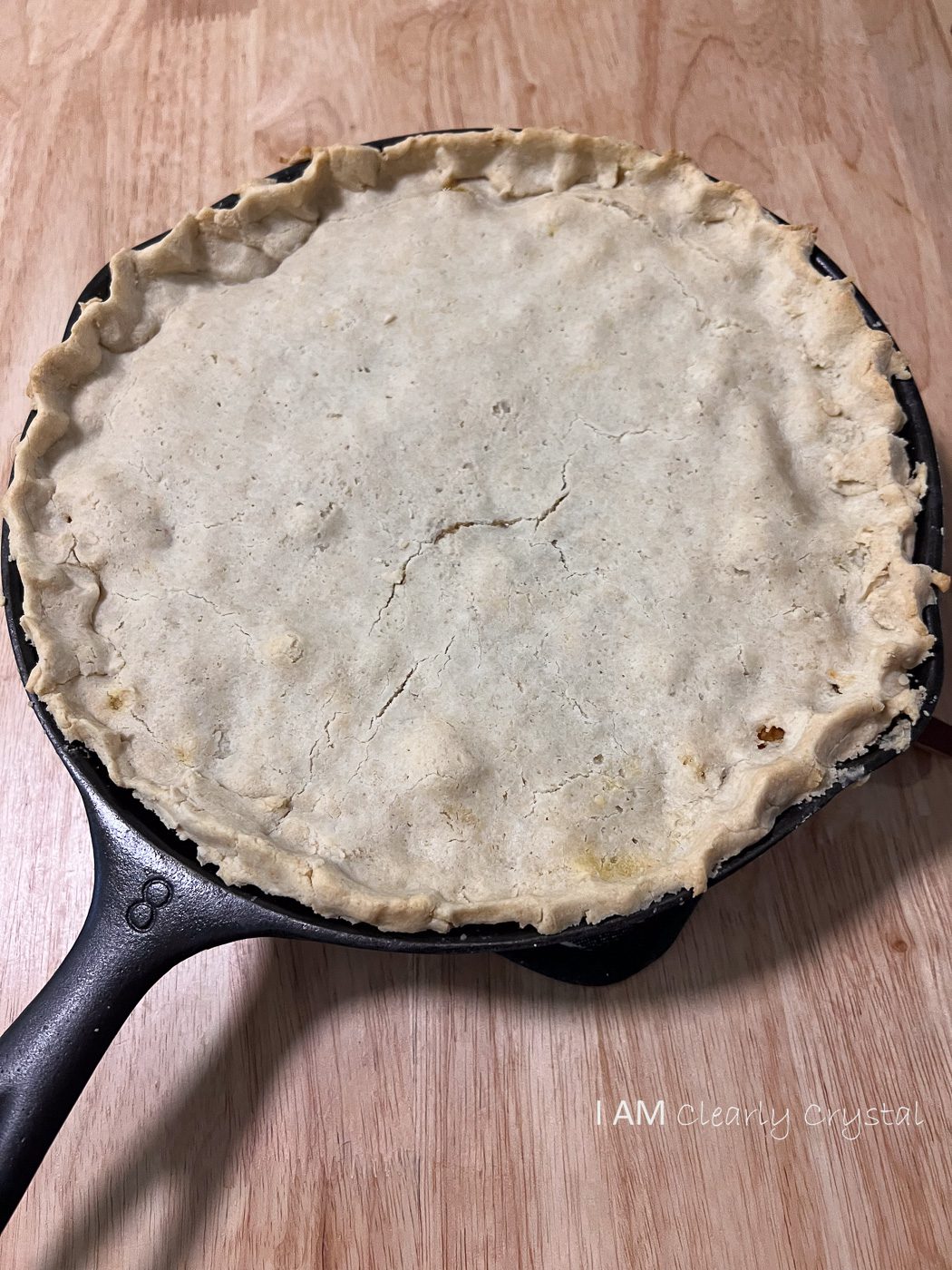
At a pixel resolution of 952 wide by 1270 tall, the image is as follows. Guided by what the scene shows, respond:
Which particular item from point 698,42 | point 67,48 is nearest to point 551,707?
point 698,42

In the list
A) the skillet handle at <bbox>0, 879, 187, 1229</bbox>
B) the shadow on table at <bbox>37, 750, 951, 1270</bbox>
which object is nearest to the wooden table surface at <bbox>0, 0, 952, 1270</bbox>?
the shadow on table at <bbox>37, 750, 951, 1270</bbox>

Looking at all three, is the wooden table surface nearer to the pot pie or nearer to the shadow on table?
the shadow on table

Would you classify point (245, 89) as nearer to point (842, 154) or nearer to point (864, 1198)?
point (842, 154)

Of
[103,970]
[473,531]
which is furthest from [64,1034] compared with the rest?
[473,531]

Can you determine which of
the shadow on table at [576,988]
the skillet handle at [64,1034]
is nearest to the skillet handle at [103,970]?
the skillet handle at [64,1034]

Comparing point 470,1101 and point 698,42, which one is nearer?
point 470,1101
